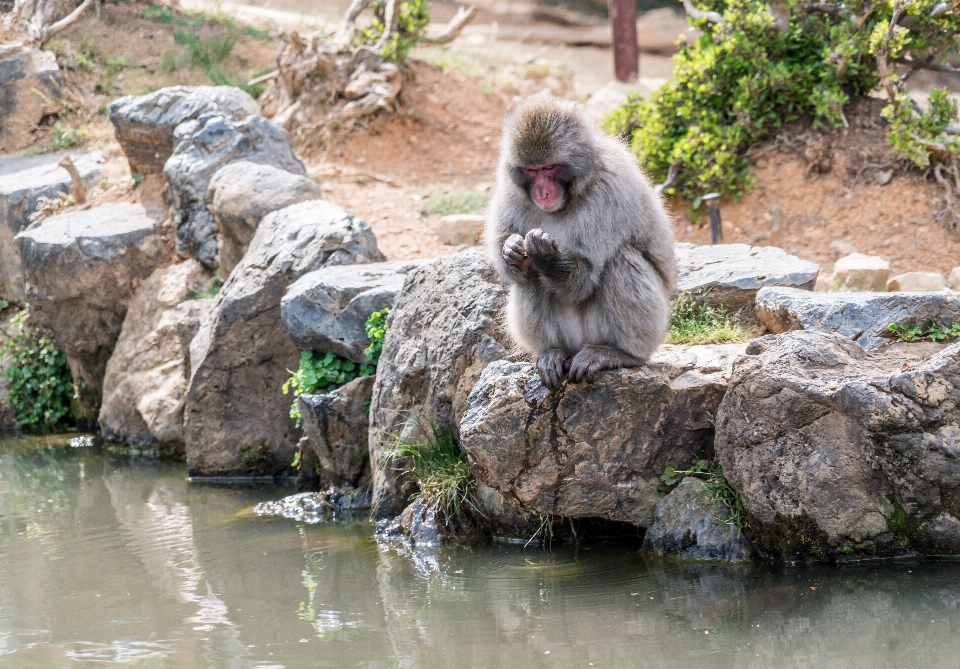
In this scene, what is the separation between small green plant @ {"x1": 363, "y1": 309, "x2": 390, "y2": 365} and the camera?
6.99 m

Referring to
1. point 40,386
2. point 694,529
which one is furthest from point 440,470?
point 40,386

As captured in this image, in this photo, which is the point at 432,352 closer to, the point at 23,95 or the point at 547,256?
the point at 547,256

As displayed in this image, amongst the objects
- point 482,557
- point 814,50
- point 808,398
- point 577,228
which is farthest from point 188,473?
point 814,50

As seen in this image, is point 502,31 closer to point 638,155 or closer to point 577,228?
point 638,155

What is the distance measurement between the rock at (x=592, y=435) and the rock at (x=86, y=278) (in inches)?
206

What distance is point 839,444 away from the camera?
498 cm

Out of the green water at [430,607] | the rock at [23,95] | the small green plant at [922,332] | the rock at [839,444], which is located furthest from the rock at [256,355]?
the rock at [23,95]

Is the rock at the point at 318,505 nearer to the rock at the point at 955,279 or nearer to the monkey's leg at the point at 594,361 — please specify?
the monkey's leg at the point at 594,361

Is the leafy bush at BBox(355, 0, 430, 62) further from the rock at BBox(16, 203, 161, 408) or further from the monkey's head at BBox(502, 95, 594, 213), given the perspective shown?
the monkey's head at BBox(502, 95, 594, 213)

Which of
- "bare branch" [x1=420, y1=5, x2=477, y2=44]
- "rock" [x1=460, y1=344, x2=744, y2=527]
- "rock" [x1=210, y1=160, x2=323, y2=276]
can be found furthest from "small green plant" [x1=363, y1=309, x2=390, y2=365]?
"bare branch" [x1=420, y1=5, x2=477, y2=44]

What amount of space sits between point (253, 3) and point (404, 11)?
712 cm

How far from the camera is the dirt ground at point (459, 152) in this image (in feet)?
28.8

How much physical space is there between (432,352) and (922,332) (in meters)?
2.77

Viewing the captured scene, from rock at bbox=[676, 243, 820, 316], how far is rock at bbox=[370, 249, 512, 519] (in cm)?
139
